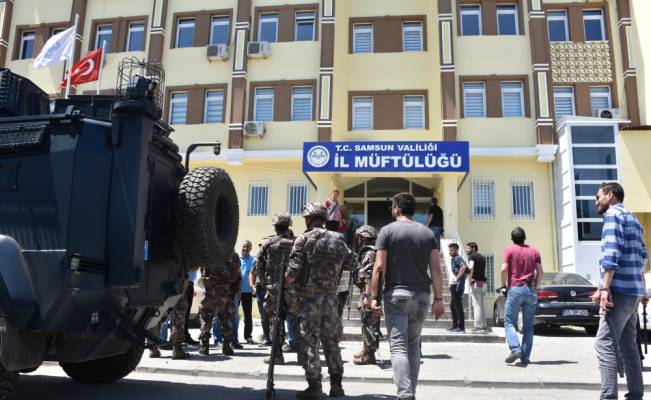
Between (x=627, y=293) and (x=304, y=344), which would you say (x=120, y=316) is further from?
(x=627, y=293)

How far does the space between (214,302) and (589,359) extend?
5782mm

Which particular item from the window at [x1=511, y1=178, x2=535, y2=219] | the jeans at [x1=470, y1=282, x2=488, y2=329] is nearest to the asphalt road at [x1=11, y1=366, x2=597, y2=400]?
the jeans at [x1=470, y1=282, x2=488, y2=329]

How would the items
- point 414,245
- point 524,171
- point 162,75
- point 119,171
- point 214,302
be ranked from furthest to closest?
point 524,171
point 214,302
point 162,75
point 414,245
point 119,171

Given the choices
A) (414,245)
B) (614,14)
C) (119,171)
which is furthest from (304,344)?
(614,14)

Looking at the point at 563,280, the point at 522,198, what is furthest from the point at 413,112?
the point at 563,280

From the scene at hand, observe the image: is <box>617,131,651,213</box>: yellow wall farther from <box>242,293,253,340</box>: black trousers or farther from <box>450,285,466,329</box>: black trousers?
<box>242,293,253,340</box>: black trousers

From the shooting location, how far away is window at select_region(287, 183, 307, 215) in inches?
714

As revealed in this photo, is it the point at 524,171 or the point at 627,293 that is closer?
the point at 627,293

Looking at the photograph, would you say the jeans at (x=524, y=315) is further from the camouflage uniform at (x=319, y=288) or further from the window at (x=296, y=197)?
the window at (x=296, y=197)

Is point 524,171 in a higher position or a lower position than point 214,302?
higher

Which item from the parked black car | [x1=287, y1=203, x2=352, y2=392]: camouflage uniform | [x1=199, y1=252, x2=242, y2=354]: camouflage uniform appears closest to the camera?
[x1=287, y1=203, x2=352, y2=392]: camouflage uniform

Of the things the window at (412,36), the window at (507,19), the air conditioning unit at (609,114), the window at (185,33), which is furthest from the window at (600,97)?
the window at (185,33)

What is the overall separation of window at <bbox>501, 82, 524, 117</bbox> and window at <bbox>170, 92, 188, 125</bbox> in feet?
37.8

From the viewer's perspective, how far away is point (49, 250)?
4004 mm
